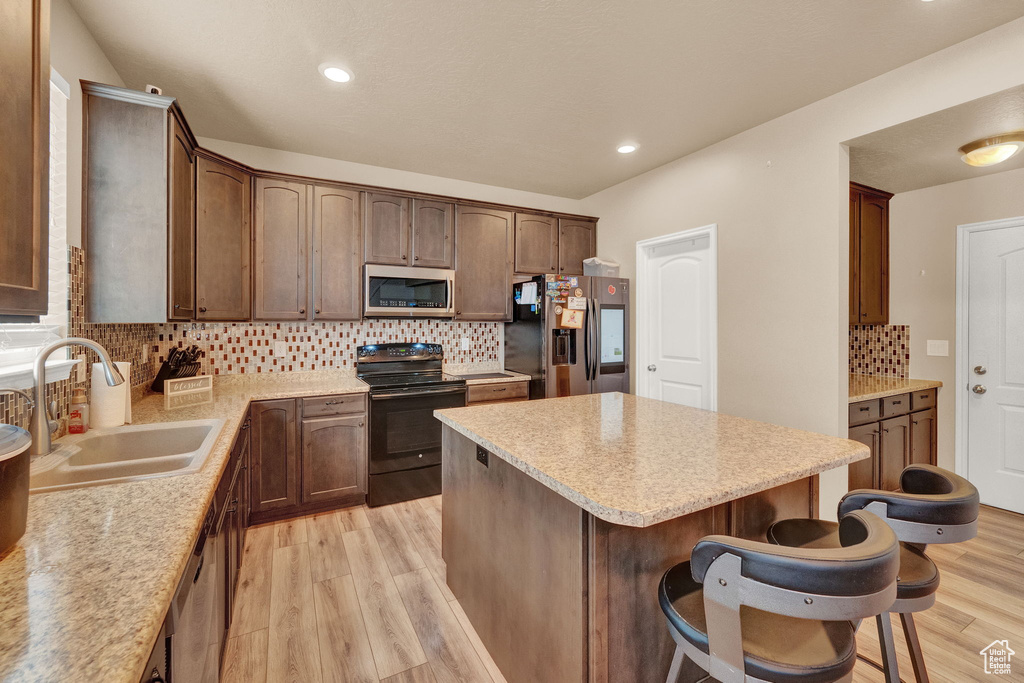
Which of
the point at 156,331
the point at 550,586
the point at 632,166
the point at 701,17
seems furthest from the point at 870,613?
the point at 156,331

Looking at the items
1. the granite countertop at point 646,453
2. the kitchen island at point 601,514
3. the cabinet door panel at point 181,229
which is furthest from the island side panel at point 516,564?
the cabinet door panel at point 181,229

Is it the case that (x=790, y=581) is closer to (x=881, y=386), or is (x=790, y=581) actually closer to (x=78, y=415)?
(x=78, y=415)

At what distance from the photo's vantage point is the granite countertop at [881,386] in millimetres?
2794

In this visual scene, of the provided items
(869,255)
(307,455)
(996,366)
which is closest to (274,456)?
(307,455)

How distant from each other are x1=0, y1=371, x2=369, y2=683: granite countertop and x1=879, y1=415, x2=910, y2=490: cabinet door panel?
3774 millimetres

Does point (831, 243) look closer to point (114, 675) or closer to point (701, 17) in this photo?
point (701, 17)

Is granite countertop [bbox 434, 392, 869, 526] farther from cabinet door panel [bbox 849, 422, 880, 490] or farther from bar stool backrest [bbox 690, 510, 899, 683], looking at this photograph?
cabinet door panel [bbox 849, 422, 880, 490]

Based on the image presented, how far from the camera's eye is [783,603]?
80cm

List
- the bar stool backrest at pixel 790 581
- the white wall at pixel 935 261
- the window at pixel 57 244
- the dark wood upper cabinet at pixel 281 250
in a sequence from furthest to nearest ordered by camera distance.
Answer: the white wall at pixel 935 261 → the dark wood upper cabinet at pixel 281 250 → the window at pixel 57 244 → the bar stool backrest at pixel 790 581

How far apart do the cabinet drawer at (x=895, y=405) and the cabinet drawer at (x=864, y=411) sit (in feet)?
0.38

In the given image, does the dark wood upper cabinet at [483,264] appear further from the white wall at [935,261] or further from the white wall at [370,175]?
the white wall at [935,261]

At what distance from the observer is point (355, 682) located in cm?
159

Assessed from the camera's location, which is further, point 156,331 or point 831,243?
point 156,331

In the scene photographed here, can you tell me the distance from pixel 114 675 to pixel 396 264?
312 cm
